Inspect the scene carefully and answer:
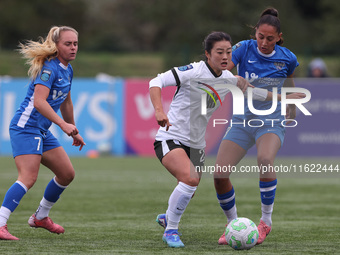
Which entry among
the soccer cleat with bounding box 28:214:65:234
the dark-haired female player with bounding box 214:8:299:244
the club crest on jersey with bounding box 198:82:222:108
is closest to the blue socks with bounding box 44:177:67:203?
the soccer cleat with bounding box 28:214:65:234

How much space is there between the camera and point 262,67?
6.70 metres

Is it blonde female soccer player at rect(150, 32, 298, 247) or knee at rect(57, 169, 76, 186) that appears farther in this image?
knee at rect(57, 169, 76, 186)

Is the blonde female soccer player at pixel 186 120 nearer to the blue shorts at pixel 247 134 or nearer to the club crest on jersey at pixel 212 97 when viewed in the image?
the club crest on jersey at pixel 212 97

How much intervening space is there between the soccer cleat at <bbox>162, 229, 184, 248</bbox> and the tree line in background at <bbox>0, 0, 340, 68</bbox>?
52.1 ft

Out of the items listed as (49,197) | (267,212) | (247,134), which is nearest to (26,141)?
(49,197)

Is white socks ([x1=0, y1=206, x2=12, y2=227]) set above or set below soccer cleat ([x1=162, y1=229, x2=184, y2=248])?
above

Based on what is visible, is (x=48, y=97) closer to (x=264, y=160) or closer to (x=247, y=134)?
(x=247, y=134)

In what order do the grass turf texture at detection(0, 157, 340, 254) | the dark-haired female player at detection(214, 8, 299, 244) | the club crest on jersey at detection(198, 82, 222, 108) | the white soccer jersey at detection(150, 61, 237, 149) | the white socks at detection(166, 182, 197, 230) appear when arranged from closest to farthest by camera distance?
the grass turf texture at detection(0, 157, 340, 254) → the white socks at detection(166, 182, 197, 230) → the white soccer jersey at detection(150, 61, 237, 149) → the club crest on jersey at detection(198, 82, 222, 108) → the dark-haired female player at detection(214, 8, 299, 244)

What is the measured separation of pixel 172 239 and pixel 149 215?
→ 2301mm

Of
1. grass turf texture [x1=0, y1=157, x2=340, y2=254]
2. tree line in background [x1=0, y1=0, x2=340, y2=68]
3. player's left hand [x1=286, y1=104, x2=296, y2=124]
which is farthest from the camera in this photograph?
tree line in background [x1=0, y1=0, x2=340, y2=68]

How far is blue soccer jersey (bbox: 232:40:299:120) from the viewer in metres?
6.70

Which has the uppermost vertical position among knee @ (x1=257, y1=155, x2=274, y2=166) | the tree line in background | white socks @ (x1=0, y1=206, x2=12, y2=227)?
the tree line in background

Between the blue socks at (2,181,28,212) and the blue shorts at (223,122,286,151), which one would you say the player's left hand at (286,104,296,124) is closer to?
the blue shorts at (223,122,286,151)

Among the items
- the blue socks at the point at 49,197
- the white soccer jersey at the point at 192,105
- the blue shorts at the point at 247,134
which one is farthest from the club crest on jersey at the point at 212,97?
the blue socks at the point at 49,197
